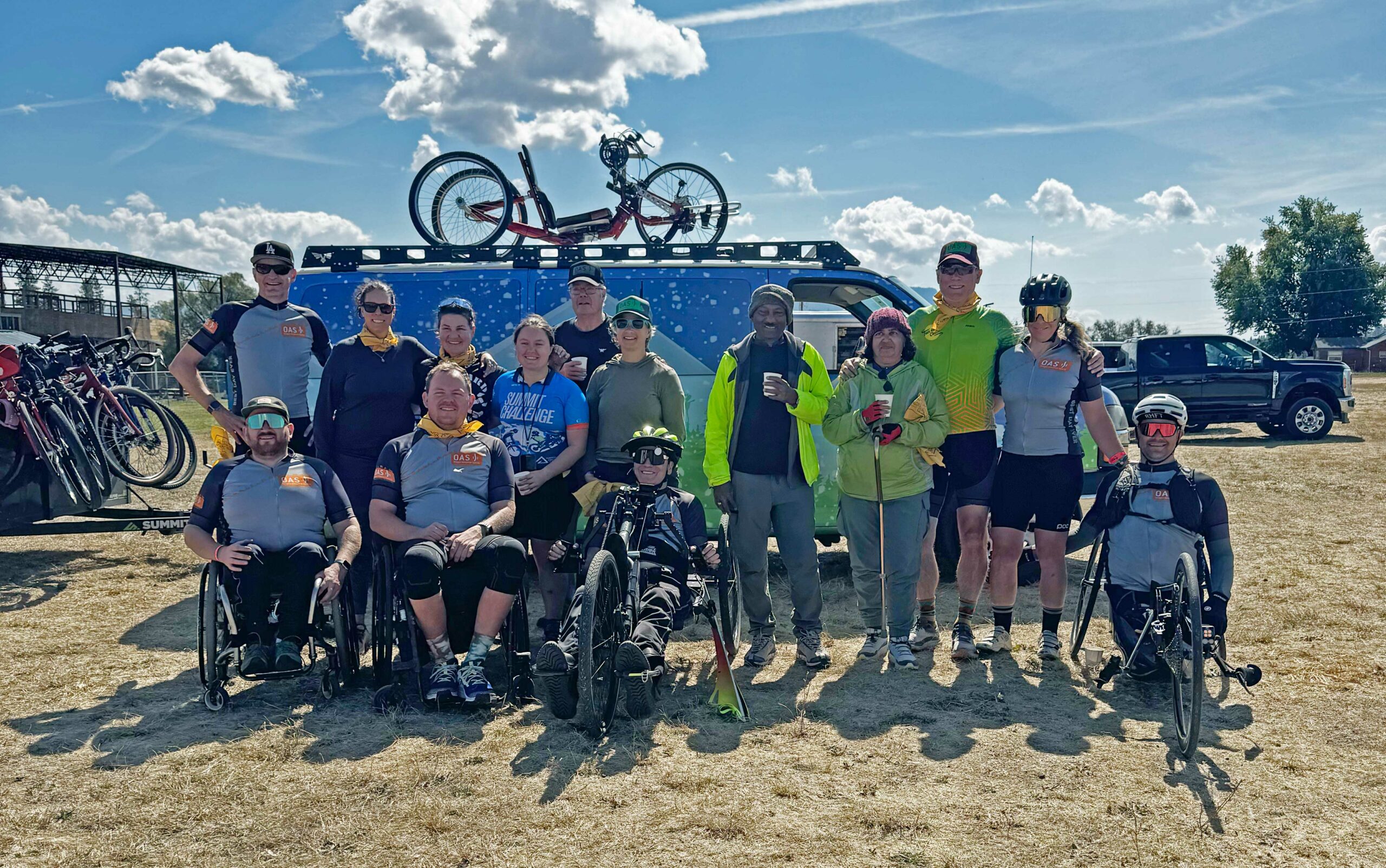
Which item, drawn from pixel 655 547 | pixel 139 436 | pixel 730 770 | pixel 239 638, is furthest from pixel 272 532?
pixel 139 436

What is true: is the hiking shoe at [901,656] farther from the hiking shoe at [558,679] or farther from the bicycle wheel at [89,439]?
the bicycle wheel at [89,439]

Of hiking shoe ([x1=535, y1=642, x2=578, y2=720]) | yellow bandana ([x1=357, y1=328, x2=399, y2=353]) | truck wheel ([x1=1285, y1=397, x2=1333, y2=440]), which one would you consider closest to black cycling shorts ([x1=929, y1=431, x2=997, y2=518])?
hiking shoe ([x1=535, y1=642, x2=578, y2=720])

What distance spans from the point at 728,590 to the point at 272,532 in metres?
2.30

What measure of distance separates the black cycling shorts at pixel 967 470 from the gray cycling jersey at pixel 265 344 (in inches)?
144

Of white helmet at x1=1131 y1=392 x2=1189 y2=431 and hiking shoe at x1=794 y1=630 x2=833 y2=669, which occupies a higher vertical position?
white helmet at x1=1131 y1=392 x2=1189 y2=431

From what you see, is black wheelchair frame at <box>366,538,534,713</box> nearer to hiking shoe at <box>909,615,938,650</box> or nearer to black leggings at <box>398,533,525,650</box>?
black leggings at <box>398,533,525,650</box>

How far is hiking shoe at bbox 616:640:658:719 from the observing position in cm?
382

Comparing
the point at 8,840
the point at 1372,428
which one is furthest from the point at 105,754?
the point at 1372,428

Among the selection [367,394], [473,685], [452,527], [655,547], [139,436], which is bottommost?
[473,685]

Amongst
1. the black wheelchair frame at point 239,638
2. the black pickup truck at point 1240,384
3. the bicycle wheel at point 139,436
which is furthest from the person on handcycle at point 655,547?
the black pickup truck at point 1240,384

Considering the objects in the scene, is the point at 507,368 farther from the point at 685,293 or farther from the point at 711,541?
the point at 711,541

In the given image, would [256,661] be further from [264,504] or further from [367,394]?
[367,394]

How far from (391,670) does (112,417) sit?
18.4ft

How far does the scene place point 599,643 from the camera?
387cm
